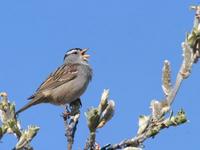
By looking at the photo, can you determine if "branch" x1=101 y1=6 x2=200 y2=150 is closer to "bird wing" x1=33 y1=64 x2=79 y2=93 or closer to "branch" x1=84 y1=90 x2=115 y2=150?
"branch" x1=84 y1=90 x2=115 y2=150

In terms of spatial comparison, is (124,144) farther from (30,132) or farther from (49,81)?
(49,81)

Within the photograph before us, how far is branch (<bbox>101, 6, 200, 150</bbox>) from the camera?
2.12m

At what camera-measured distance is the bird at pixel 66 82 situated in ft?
30.2

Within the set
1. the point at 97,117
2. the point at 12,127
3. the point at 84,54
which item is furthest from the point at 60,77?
the point at 97,117

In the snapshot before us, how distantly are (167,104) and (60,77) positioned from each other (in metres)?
8.07

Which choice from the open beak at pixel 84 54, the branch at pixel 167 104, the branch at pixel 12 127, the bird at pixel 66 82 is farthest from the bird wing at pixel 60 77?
the branch at pixel 167 104

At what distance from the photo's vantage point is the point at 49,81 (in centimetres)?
1003

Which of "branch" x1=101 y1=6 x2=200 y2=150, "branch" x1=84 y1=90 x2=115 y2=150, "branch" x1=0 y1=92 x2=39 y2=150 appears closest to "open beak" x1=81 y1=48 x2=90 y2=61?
"branch" x1=0 y1=92 x2=39 y2=150

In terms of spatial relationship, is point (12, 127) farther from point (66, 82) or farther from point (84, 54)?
point (84, 54)

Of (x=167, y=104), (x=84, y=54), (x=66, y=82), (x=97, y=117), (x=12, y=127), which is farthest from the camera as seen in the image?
(x=84, y=54)

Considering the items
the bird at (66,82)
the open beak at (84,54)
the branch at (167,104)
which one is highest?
the open beak at (84,54)

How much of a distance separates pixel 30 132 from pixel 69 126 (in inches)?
17.3

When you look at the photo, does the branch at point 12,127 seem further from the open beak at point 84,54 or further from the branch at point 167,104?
the open beak at point 84,54

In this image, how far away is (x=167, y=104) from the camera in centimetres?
221
